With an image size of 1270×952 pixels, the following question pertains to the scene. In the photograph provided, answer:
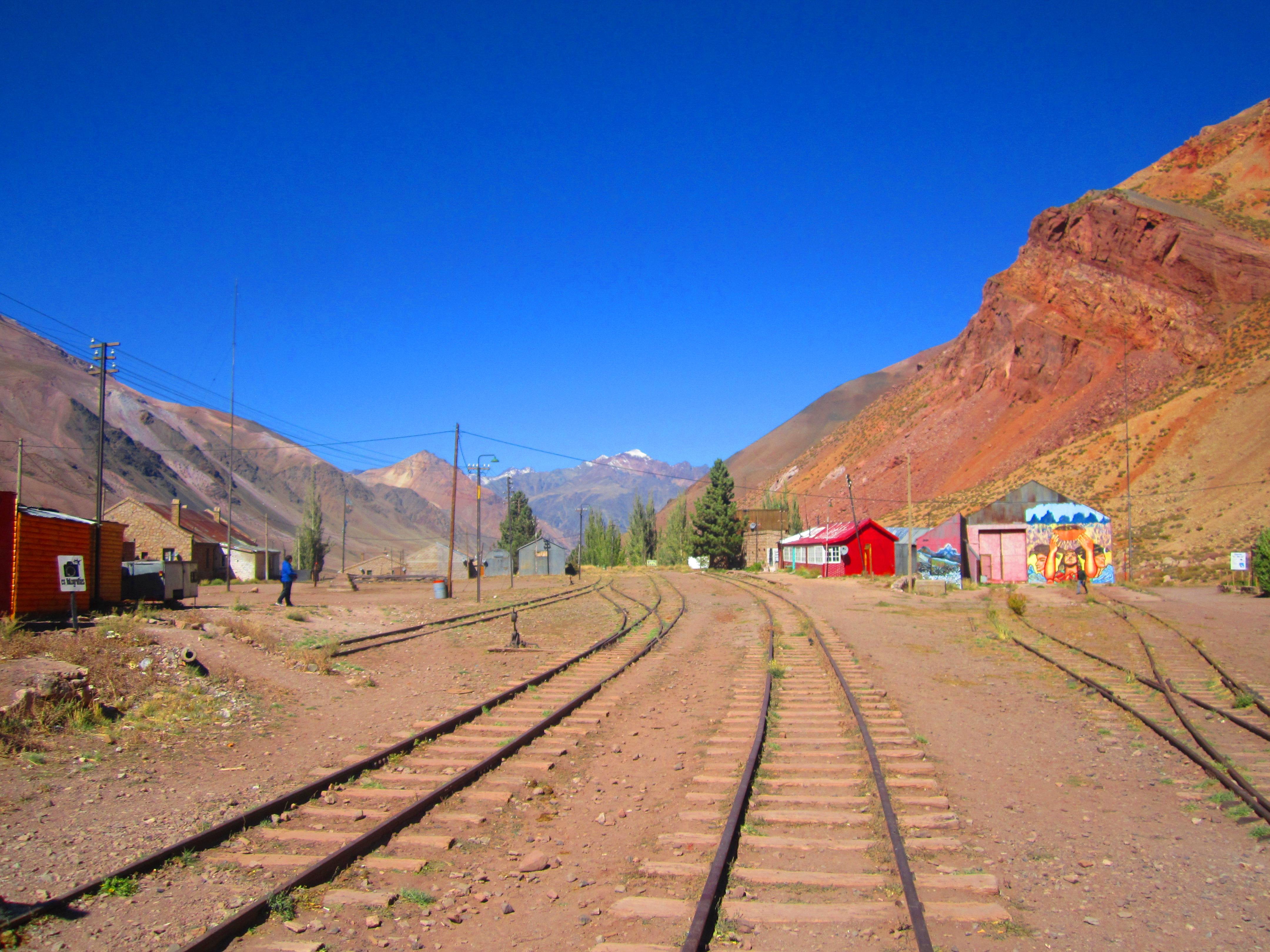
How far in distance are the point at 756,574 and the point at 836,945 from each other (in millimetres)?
52691

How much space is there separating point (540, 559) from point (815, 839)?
2910 inches

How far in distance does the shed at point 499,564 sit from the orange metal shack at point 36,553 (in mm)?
63117

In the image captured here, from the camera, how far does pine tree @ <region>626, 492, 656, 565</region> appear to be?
321 feet

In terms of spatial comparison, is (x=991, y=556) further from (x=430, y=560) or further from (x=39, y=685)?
(x=430, y=560)

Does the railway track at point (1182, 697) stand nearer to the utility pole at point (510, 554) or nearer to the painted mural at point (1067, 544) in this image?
the painted mural at point (1067, 544)

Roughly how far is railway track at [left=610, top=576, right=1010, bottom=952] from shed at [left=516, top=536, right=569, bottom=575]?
2718 inches

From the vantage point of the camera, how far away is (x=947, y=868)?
564 cm

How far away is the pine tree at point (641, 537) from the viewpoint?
321ft

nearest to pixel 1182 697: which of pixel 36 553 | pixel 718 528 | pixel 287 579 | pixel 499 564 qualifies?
pixel 36 553

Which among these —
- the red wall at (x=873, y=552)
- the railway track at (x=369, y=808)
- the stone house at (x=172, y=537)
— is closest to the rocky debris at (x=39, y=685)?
the railway track at (x=369, y=808)

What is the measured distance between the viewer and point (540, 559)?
260ft

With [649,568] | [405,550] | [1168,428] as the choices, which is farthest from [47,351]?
[1168,428]

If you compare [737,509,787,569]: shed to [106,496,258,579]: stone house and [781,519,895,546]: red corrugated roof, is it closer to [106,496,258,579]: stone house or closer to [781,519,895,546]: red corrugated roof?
[781,519,895,546]: red corrugated roof

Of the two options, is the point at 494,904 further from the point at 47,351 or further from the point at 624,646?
the point at 47,351
